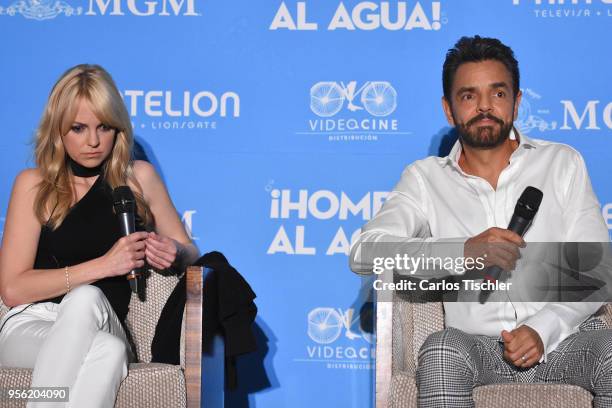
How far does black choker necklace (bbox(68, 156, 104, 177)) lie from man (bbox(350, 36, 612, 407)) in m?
0.88

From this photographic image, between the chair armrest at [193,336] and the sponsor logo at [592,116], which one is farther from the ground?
the sponsor logo at [592,116]

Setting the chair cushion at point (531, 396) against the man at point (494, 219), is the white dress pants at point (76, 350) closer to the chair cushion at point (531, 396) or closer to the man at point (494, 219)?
the man at point (494, 219)

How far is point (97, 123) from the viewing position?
2838 mm

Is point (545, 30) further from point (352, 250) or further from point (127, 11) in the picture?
point (127, 11)

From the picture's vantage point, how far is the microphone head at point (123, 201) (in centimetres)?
265

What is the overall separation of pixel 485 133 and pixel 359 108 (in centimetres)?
77

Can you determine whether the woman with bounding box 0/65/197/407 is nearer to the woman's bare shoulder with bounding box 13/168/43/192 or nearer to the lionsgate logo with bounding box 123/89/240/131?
the woman's bare shoulder with bounding box 13/168/43/192

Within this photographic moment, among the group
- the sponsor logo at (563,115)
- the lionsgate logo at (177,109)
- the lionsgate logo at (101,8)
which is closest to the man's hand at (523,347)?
the sponsor logo at (563,115)

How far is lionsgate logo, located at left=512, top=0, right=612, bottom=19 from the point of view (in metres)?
3.38

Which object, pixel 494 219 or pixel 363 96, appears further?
pixel 363 96

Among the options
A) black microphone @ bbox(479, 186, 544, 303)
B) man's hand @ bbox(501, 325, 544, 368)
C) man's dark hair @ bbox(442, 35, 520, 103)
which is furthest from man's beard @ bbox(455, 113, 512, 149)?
man's hand @ bbox(501, 325, 544, 368)

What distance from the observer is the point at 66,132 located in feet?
9.33

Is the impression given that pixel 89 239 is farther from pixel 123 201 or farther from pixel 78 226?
pixel 123 201

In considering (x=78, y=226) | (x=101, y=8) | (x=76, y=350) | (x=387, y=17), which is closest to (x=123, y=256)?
(x=78, y=226)
